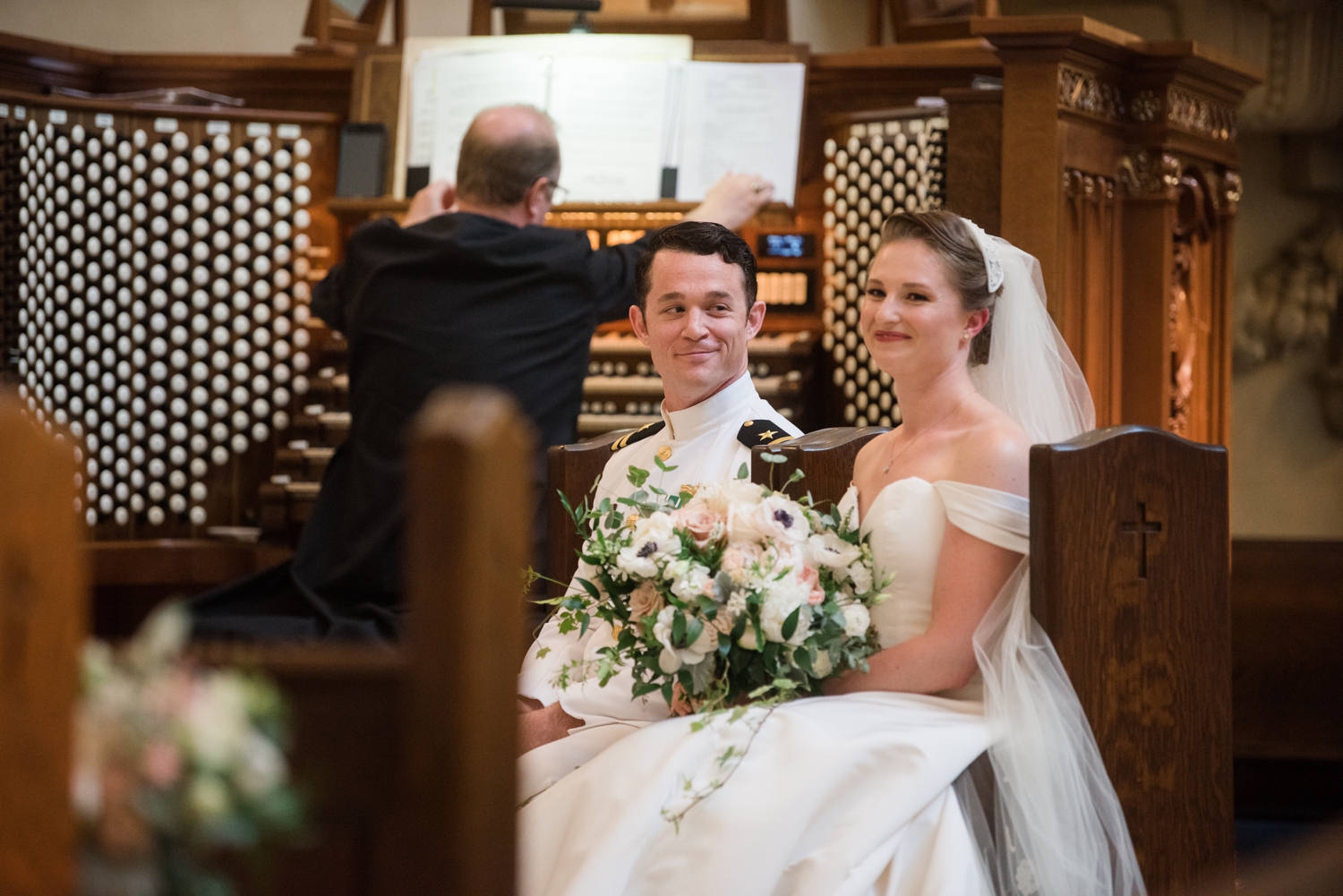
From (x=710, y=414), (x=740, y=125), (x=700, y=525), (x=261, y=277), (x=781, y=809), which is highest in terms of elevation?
(x=740, y=125)

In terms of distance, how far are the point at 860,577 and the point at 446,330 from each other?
202 centimetres

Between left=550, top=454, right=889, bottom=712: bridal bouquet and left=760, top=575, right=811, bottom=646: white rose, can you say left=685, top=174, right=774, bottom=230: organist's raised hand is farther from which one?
left=760, top=575, right=811, bottom=646: white rose

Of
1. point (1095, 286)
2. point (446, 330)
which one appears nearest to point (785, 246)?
point (1095, 286)

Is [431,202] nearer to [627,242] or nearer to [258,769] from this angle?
[627,242]

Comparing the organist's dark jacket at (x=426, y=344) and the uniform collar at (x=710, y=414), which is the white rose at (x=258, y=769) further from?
the organist's dark jacket at (x=426, y=344)

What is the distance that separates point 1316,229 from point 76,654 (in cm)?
626

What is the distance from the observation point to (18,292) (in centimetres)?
499

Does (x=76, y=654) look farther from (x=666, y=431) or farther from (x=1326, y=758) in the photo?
(x=1326, y=758)

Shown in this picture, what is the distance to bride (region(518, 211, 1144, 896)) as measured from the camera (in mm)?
1993

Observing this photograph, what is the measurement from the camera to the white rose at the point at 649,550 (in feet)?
7.05

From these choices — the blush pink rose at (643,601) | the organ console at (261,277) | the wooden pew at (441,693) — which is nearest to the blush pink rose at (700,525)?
the blush pink rose at (643,601)

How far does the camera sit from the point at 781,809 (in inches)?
78.1

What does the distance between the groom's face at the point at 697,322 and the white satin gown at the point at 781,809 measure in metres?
0.85

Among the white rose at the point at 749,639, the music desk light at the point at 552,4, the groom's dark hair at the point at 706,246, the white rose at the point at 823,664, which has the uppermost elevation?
the music desk light at the point at 552,4
